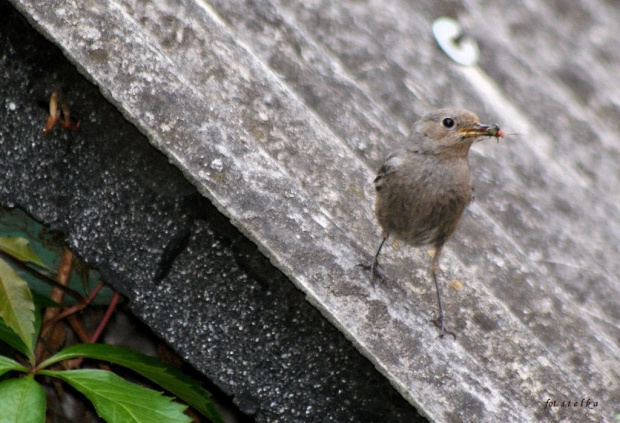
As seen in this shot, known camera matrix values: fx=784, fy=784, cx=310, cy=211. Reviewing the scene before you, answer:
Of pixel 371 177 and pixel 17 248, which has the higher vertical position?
pixel 17 248

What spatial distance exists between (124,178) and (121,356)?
1.91 feet

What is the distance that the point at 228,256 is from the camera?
2430 millimetres

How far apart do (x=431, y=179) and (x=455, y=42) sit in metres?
1.17

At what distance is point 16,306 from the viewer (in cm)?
237

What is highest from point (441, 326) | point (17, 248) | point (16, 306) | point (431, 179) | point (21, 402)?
point (17, 248)

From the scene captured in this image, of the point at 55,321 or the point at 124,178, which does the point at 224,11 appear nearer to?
the point at 124,178

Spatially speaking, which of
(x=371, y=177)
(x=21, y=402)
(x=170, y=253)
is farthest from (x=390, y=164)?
(x=21, y=402)

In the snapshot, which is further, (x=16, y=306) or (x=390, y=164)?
(x=390, y=164)

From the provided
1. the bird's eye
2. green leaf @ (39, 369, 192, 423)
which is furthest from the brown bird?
green leaf @ (39, 369, 192, 423)

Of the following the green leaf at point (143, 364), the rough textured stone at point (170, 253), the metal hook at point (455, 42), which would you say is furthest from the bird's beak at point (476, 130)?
the green leaf at point (143, 364)

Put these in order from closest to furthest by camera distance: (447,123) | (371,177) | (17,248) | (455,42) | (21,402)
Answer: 1. (21,402)
2. (17,248)
3. (371,177)
4. (447,123)
5. (455,42)

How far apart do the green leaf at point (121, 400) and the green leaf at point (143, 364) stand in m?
0.09

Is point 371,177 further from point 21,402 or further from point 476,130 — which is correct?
point 21,402

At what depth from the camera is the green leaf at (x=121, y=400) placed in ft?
7.64
